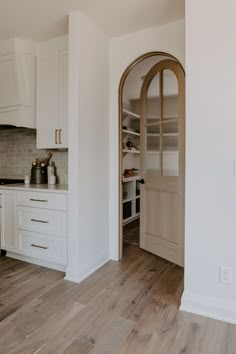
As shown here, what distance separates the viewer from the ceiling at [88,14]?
7.13 ft

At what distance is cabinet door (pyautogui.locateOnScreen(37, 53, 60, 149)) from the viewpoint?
9.36 feet

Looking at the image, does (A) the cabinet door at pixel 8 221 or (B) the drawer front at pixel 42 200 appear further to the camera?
(A) the cabinet door at pixel 8 221

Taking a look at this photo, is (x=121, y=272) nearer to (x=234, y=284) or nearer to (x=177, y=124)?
(x=234, y=284)

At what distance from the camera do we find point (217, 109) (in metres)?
1.79

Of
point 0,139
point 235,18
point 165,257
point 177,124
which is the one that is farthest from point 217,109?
point 0,139

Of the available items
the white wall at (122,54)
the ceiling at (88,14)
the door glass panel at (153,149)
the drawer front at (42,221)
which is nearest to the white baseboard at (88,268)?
the white wall at (122,54)

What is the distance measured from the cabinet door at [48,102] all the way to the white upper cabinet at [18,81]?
0.40 ft

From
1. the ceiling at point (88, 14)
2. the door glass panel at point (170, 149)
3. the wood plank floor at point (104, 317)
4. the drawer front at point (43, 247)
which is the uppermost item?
the ceiling at point (88, 14)

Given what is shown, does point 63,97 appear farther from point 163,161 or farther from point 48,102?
point 163,161

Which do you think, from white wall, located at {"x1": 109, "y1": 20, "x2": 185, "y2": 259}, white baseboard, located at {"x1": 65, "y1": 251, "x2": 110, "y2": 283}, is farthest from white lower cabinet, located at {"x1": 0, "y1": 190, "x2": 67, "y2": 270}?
white wall, located at {"x1": 109, "y1": 20, "x2": 185, "y2": 259}

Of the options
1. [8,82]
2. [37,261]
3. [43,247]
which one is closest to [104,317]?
[43,247]

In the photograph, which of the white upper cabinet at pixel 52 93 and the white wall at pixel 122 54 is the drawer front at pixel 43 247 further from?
the white upper cabinet at pixel 52 93

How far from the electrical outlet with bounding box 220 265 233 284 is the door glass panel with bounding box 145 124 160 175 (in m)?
1.37

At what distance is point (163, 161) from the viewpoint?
114 inches
